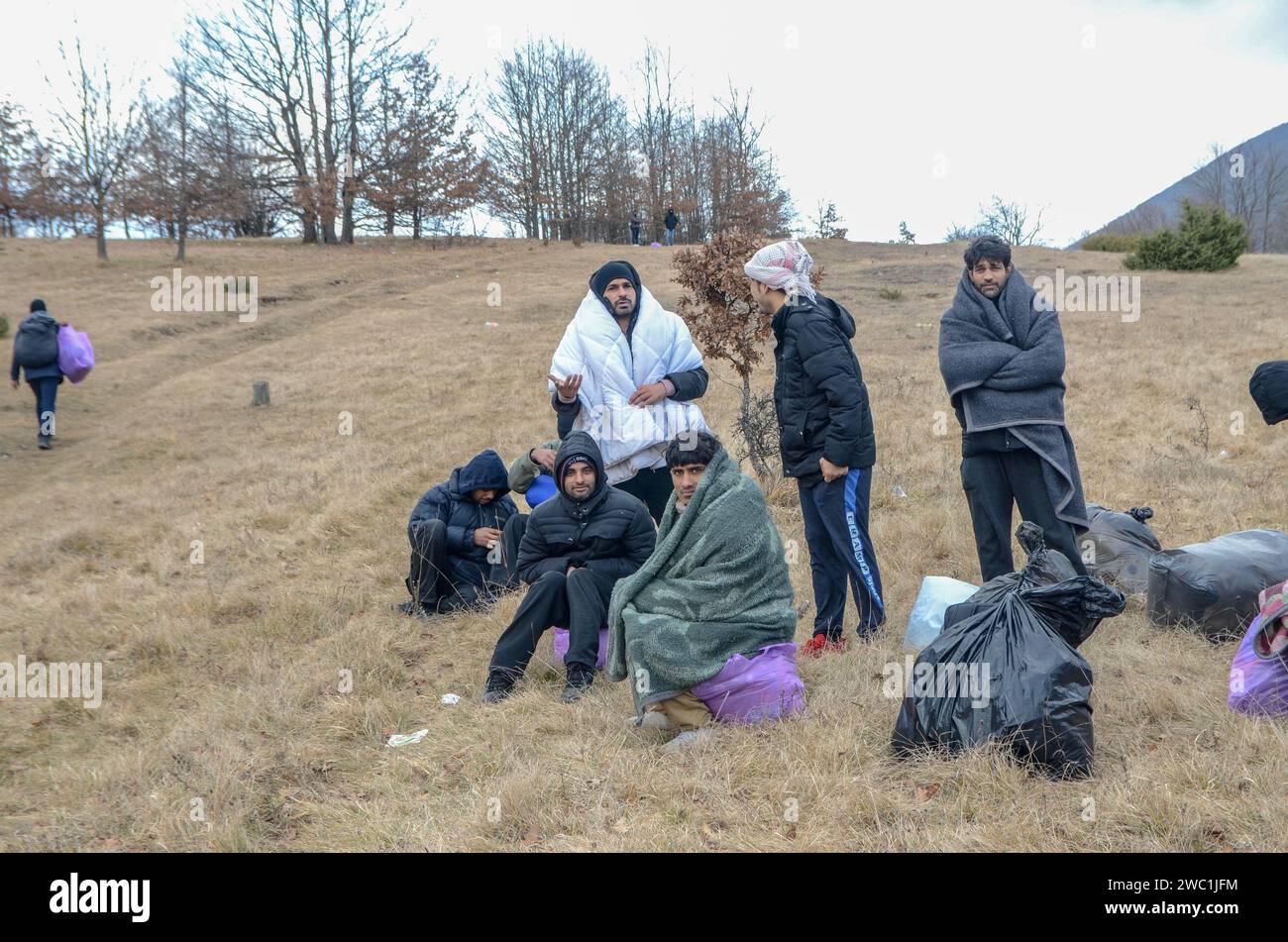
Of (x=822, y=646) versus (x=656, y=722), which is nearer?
(x=656, y=722)

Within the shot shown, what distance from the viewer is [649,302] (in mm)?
5496

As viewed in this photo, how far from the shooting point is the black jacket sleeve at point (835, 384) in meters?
4.30

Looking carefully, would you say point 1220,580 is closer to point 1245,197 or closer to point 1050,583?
point 1050,583

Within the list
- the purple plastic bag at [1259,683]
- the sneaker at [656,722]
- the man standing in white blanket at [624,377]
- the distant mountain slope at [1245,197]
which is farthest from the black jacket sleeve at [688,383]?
the distant mountain slope at [1245,197]

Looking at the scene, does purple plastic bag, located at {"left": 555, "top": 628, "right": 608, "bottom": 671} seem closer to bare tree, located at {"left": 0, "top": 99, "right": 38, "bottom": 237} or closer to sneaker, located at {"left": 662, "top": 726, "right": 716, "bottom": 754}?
sneaker, located at {"left": 662, "top": 726, "right": 716, "bottom": 754}

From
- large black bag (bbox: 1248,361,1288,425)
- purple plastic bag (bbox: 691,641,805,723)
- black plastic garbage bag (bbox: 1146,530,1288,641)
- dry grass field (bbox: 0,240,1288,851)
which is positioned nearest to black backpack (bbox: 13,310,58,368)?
dry grass field (bbox: 0,240,1288,851)

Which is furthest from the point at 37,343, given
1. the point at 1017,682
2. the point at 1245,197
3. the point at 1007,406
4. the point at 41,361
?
the point at 1245,197

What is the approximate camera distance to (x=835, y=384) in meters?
4.30

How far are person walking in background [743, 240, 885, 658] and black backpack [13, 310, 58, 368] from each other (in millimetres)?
12167

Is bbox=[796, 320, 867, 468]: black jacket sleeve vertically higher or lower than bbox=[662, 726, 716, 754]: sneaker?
higher

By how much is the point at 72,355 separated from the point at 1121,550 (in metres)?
13.7

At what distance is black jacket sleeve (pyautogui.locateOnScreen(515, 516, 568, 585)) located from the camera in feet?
16.3

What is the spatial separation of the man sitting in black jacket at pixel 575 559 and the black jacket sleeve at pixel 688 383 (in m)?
0.63
